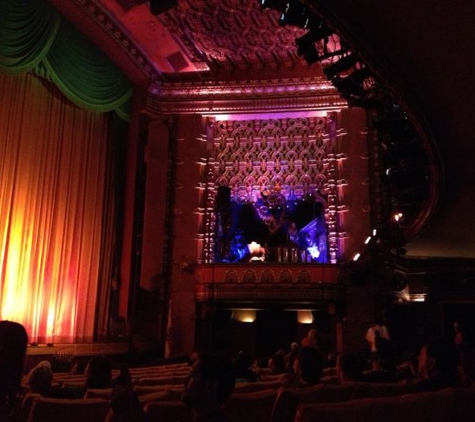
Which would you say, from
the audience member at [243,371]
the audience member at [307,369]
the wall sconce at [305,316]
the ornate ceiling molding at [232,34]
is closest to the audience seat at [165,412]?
the audience member at [307,369]

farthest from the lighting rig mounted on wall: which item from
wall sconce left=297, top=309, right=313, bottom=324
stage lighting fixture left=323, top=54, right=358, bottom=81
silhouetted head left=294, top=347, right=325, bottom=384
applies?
silhouetted head left=294, top=347, right=325, bottom=384

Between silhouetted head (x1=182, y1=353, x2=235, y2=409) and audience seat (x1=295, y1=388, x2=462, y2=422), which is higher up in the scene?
silhouetted head (x1=182, y1=353, x2=235, y2=409)

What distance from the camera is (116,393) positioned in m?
2.42

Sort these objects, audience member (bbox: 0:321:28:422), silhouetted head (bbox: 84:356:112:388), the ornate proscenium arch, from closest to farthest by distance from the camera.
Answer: audience member (bbox: 0:321:28:422)
silhouetted head (bbox: 84:356:112:388)
the ornate proscenium arch

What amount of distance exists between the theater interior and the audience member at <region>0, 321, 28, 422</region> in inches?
334

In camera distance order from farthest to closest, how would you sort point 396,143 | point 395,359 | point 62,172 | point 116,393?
point 62,172
point 396,143
point 395,359
point 116,393

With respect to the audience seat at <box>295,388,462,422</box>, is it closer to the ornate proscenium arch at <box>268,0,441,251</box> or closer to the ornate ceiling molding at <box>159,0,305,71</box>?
the ornate proscenium arch at <box>268,0,441,251</box>

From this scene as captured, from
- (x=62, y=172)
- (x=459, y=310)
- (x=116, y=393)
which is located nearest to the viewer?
(x=116, y=393)

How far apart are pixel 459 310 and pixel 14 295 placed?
13.7m

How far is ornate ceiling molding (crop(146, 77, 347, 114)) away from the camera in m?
13.9

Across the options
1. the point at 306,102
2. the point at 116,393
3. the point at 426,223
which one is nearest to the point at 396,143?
the point at 426,223

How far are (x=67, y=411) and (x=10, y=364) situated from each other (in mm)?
1003

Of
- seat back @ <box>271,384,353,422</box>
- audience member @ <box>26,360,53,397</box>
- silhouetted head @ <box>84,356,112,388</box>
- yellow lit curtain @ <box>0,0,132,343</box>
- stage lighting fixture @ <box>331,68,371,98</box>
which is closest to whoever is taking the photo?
seat back @ <box>271,384,353,422</box>

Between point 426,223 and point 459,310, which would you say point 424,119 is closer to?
point 426,223
